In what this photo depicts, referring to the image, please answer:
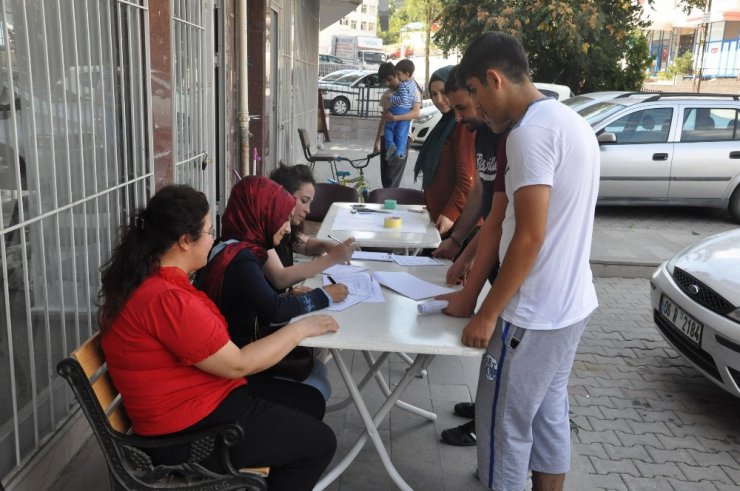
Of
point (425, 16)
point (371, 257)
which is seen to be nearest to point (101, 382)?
point (371, 257)

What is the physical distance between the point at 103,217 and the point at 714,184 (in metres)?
8.21

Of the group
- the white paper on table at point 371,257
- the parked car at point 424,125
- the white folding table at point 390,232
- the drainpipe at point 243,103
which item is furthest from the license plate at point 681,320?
the parked car at point 424,125

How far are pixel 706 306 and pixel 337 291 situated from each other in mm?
2151

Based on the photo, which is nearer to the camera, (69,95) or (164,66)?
(69,95)

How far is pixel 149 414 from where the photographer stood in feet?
6.47

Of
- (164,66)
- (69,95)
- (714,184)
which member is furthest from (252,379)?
(714,184)

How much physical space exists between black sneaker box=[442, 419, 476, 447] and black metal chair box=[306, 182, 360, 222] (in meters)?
2.42

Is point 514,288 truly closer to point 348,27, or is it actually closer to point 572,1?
point 572,1

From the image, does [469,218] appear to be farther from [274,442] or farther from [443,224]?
[274,442]

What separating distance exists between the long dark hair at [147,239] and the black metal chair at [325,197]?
10.4 feet

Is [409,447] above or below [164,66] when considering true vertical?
below

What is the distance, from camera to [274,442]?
2.12 metres

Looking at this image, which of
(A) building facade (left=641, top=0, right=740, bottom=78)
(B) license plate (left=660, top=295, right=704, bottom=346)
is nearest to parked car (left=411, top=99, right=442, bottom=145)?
(A) building facade (left=641, top=0, right=740, bottom=78)

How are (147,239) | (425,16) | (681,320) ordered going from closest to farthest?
(147,239)
(681,320)
(425,16)
